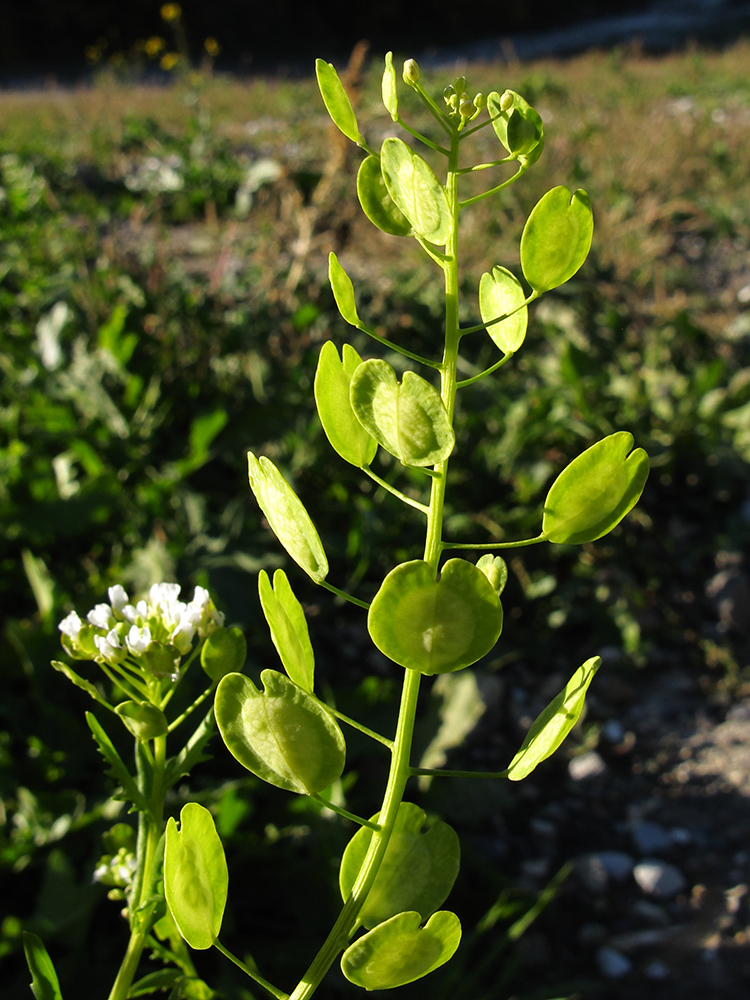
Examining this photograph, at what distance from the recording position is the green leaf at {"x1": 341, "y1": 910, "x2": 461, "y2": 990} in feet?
1.43

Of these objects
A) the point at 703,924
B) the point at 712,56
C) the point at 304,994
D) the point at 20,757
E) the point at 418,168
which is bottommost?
the point at 703,924

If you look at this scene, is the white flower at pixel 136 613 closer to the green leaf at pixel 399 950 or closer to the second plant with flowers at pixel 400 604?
the second plant with flowers at pixel 400 604

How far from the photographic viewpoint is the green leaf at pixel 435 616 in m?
0.42

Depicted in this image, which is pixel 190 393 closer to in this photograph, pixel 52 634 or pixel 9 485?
pixel 9 485

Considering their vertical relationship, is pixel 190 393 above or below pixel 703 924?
above

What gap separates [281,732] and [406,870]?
13 cm

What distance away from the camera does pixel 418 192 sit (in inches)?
19.3

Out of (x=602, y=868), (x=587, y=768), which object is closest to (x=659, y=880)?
(x=602, y=868)

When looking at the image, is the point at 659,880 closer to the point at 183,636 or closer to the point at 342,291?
the point at 183,636

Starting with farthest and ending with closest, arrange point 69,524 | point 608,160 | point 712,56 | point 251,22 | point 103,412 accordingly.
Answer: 1. point 251,22
2. point 712,56
3. point 608,160
4. point 103,412
5. point 69,524

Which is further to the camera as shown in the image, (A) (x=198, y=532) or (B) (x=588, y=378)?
(B) (x=588, y=378)

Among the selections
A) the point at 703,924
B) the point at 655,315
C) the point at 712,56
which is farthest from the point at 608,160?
the point at 712,56

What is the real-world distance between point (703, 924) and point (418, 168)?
147cm

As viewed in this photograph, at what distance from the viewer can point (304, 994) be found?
47 cm
